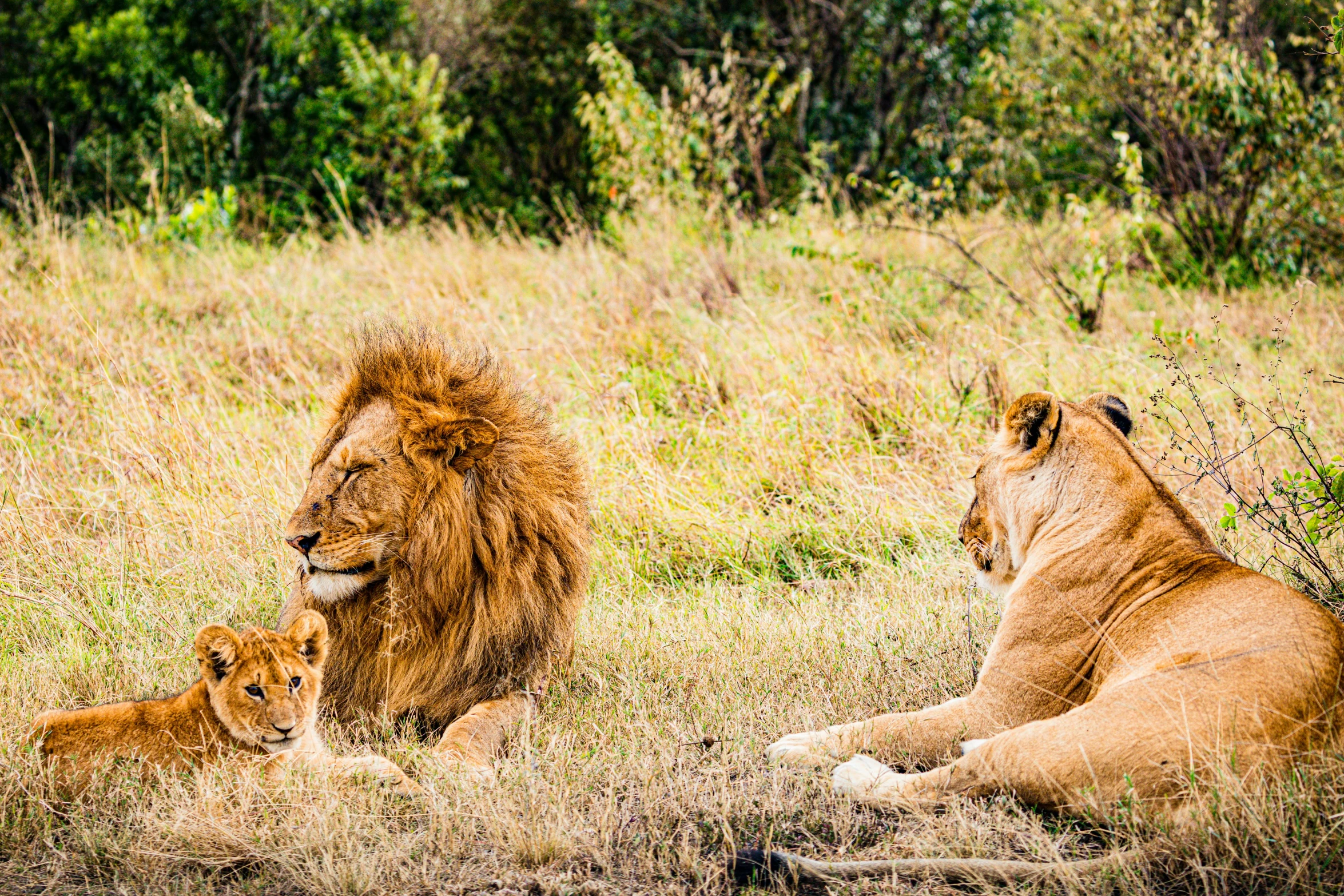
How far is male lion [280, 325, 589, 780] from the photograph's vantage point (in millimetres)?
3572

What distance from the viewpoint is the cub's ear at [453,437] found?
3629 millimetres

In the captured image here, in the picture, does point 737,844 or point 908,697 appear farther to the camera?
point 908,697

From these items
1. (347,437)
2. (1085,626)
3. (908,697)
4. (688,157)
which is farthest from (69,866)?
(688,157)

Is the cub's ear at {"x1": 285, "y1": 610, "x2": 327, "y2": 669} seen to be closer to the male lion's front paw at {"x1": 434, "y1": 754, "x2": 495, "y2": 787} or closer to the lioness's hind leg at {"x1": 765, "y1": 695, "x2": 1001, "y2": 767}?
the male lion's front paw at {"x1": 434, "y1": 754, "x2": 495, "y2": 787}

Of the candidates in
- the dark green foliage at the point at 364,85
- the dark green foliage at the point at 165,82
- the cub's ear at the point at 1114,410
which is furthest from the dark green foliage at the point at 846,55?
the cub's ear at the point at 1114,410

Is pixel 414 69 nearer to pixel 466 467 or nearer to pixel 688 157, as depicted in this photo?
pixel 688 157

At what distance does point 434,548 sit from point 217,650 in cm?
75

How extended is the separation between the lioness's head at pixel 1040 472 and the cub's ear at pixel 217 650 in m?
2.27

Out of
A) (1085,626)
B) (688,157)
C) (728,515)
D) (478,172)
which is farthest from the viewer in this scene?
(478,172)

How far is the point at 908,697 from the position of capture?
378 centimetres

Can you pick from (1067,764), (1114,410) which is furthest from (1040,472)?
(1067,764)

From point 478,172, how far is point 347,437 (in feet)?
36.9

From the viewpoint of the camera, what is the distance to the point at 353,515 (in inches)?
139

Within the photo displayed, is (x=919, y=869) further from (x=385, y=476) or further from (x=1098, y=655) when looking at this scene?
(x=385, y=476)
